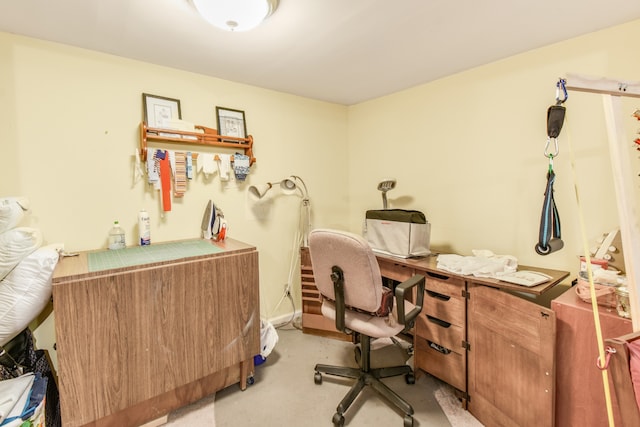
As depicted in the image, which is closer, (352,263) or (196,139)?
(352,263)

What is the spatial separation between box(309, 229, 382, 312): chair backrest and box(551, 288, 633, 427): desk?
0.84m

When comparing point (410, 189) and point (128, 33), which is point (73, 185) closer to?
point (128, 33)

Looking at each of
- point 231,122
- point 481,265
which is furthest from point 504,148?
point 231,122

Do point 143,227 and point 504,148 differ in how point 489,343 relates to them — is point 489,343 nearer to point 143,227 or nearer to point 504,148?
point 504,148

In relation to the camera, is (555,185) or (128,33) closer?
(128,33)

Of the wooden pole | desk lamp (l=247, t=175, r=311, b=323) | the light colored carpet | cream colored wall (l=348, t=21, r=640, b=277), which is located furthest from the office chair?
desk lamp (l=247, t=175, r=311, b=323)

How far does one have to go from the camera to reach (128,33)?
1.67 metres

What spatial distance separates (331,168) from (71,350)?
240cm

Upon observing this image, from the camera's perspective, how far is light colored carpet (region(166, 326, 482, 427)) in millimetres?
1662

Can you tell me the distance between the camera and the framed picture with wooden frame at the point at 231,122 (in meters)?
2.36

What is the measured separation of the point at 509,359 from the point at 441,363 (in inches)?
18.3

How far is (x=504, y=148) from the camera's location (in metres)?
Result: 2.08

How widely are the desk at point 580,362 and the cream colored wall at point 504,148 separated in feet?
2.09

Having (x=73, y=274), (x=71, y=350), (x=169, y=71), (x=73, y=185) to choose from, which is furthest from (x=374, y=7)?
(x=71, y=350)
